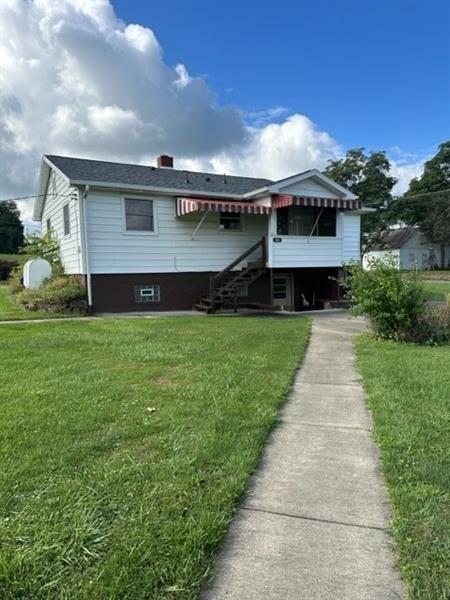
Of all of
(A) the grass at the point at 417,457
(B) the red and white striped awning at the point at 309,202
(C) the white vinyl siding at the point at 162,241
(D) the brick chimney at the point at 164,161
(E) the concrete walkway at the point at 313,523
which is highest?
(D) the brick chimney at the point at 164,161

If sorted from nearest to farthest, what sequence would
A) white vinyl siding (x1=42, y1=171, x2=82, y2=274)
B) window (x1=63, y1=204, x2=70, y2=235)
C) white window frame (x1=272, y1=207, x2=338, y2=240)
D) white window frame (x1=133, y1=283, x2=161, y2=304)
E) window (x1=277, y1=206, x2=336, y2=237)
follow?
white vinyl siding (x1=42, y1=171, x2=82, y2=274) < white window frame (x1=133, y1=283, x2=161, y2=304) < window (x1=63, y1=204, x2=70, y2=235) < white window frame (x1=272, y1=207, x2=338, y2=240) < window (x1=277, y1=206, x2=336, y2=237)

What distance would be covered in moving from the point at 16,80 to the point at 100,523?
16.0m

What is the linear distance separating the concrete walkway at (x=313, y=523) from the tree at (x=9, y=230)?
6782cm

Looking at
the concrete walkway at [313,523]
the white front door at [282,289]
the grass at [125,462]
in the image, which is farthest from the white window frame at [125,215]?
the concrete walkway at [313,523]

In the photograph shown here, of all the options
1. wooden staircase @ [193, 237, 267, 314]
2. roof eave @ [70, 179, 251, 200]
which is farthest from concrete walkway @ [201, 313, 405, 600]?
roof eave @ [70, 179, 251, 200]

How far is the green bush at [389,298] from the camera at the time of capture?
7.95 m

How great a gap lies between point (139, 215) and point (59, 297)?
12.0ft

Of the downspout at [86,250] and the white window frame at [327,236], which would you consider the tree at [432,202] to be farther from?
the downspout at [86,250]

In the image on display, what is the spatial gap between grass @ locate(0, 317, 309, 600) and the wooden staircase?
6.74 metres

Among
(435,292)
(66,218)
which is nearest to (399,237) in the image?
(435,292)

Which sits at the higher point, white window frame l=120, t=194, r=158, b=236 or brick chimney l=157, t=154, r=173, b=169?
brick chimney l=157, t=154, r=173, b=169

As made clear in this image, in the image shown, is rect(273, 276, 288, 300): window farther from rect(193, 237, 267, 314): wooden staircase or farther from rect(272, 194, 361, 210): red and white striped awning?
rect(272, 194, 361, 210): red and white striped awning

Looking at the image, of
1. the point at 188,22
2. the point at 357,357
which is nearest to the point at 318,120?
the point at 188,22

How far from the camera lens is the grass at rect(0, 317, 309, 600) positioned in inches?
75.8
